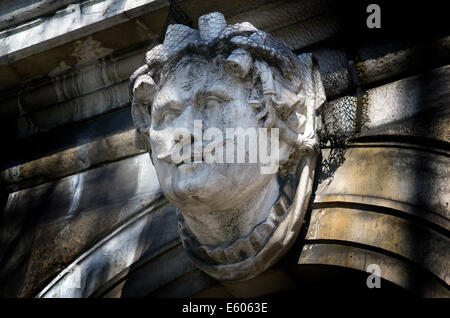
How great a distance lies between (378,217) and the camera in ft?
5.94

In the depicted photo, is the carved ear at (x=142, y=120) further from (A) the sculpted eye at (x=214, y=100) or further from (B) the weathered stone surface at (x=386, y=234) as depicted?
(B) the weathered stone surface at (x=386, y=234)

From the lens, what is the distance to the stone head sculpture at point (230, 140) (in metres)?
1.79

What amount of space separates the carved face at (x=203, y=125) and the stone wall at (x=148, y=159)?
33 centimetres

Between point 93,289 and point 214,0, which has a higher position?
point 214,0

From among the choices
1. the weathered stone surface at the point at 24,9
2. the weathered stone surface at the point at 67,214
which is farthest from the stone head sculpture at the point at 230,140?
the weathered stone surface at the point at 24,9

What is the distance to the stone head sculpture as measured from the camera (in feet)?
5.88

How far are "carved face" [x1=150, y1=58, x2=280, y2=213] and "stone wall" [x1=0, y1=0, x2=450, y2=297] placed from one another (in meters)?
0.33

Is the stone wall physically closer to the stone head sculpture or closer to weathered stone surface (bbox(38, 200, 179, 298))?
weathered stone surface (bbox(38, 200, 179, 298))

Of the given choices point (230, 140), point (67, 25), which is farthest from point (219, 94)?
point (67, 25)

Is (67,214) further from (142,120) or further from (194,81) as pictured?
(194,81)

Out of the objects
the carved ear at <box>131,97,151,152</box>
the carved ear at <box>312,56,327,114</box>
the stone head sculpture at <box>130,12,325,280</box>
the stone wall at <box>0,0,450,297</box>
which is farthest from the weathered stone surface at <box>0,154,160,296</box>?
the carved ear at <box>312,56,327,114</box>
